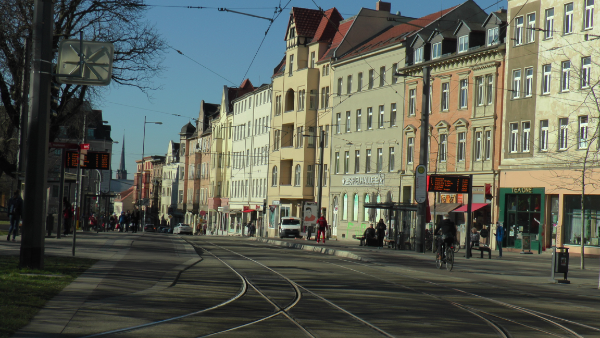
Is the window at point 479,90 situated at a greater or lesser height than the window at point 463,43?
lesser

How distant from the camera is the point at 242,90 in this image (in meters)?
105

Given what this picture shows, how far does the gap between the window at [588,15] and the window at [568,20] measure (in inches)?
37.2

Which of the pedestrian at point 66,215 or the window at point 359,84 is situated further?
the window at point 359,84

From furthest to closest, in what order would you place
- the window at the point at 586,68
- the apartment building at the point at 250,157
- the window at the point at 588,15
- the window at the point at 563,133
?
the apartment building at the point at 250,157 < the window at the point at 563,133 < the window at the point at 586,68 < the window at the point at 588,15

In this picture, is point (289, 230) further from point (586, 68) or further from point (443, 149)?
point (586, 68)

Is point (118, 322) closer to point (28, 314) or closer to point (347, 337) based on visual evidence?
point (28, 314)

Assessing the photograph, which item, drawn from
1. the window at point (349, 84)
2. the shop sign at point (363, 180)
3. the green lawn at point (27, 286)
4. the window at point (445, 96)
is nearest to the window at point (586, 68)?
the window at point (445, 96)

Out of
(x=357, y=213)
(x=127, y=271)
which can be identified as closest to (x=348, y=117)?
(x=357, y=213)

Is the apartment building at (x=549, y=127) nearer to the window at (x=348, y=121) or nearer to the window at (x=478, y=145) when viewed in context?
the window at (x=478, y=145)

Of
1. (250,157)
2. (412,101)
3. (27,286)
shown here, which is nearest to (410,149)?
(412,101)

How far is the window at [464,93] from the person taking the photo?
49.2m

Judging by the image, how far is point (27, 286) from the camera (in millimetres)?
12602

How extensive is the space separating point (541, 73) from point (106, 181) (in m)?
122

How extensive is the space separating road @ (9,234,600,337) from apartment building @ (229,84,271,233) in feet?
204
